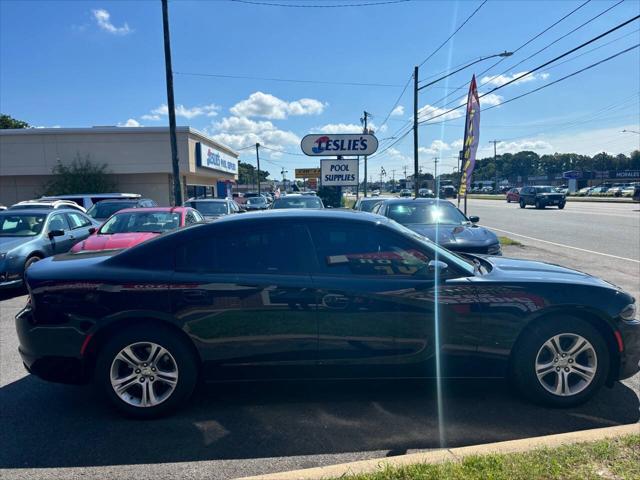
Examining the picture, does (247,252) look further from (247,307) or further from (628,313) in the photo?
(628,313)

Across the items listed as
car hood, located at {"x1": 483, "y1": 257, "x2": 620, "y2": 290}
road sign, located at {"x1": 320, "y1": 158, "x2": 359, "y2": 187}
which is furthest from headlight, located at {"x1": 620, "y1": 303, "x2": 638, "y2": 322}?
road sign, located at {"x1": 320, "y1": 158, "x2": 359, "y2": 187}

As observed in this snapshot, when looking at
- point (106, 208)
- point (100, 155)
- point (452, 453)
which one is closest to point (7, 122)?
point (100, 155)

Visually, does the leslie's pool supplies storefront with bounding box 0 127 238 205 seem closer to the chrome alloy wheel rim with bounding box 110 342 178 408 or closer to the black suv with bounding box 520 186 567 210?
the chrome alloy wheel rim with bounding box 110 342 178 408

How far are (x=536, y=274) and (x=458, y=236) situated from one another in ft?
12.8

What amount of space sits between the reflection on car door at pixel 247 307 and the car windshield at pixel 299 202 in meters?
8.70

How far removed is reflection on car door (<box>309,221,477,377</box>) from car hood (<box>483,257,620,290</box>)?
440 mm

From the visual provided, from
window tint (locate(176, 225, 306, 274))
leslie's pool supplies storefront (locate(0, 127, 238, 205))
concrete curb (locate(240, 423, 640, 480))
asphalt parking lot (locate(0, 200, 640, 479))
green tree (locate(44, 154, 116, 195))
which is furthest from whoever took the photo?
leslie's pool supplies storefront (locate(0, 127, 238, 205))

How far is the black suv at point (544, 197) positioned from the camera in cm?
3238

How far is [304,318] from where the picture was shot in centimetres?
337

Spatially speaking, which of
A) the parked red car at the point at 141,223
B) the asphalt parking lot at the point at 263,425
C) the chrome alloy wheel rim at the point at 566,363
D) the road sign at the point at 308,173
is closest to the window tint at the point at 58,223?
the parked red car at the point at 141,223

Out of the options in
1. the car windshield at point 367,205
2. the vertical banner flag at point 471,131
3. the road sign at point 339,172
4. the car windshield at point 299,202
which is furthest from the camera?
the road sign at point 339,172

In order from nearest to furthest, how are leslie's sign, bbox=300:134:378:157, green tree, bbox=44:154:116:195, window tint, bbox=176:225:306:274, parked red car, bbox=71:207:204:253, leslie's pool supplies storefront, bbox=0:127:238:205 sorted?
window tint, bbox=176:225:306:274, parked red car, bbox=71:207:204:253, leslie's sign, bbox=300:134:378:157, green tree, bbox=44:154:116:195, leslie's pool supplies storefront, bbox=0:127:238:205

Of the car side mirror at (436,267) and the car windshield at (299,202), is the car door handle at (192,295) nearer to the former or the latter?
the car side mirror at (436,267)

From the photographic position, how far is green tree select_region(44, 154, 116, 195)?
24.8 m
